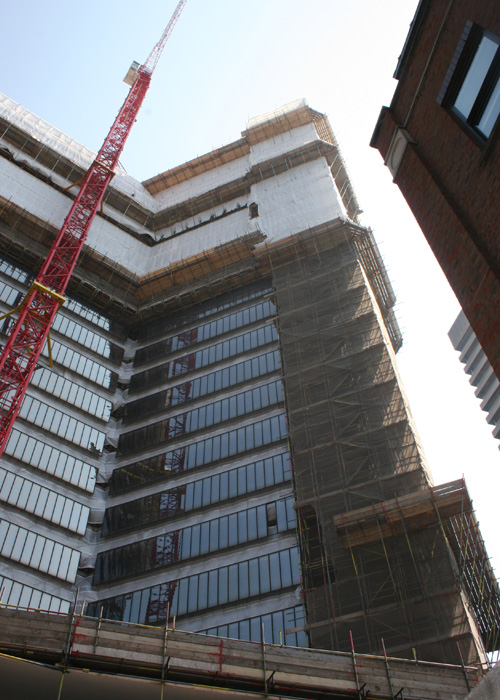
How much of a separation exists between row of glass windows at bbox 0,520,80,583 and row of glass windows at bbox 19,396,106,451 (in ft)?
27.3

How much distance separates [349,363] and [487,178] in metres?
32.9

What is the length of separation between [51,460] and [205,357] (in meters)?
14.8

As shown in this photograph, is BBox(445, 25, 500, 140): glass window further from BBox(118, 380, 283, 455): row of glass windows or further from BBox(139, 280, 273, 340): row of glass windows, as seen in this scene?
BBox(139, 280, 273, 340): row of glass windows

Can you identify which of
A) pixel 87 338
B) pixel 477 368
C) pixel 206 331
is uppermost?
pixel 477 368

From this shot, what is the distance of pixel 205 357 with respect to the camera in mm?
52500

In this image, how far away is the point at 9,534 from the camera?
39219 mm

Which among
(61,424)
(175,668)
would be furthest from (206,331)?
(175,668)

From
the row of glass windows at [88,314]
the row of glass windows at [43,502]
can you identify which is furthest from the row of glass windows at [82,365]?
the row of glass windows at [43,502]

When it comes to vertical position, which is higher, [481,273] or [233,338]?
[233,338]

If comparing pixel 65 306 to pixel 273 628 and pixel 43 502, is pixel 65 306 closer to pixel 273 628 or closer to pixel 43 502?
pixel 43 502

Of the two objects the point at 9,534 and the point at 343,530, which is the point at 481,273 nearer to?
the point at 343,530

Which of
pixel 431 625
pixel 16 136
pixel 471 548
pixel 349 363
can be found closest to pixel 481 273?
pixel 431 625

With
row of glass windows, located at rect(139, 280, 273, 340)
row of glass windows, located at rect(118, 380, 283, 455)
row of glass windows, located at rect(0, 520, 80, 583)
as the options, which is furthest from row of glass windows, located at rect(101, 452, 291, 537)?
row of glass windows, located at rect(139, 280, 273, 340)

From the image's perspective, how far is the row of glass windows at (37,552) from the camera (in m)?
38.8
